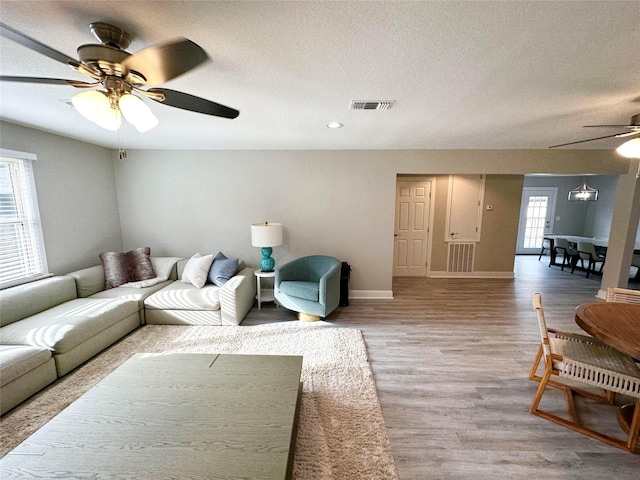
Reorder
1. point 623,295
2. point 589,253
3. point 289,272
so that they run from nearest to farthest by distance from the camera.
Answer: point 623,295, point 289,272, point 589,253

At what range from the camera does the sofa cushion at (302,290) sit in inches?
131

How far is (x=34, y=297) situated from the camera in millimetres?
2689

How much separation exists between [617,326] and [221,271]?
3823mm

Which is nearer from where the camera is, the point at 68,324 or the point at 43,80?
the point at 43,80

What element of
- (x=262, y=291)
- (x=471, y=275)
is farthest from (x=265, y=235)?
(x=471, y=275)

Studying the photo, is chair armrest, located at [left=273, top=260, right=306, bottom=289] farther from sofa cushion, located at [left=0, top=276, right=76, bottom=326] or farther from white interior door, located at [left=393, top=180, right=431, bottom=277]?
white interior door, located at [left=393, top=180, right=431, bottom=277]

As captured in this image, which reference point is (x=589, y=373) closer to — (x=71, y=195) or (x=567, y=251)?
(x=71, y=195)

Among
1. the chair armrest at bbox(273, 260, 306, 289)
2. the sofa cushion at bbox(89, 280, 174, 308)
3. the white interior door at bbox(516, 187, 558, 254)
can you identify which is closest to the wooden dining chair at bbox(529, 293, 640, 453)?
the chair armrest at bbox(273, 260, 306, 289)

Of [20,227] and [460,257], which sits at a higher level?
[20,227]

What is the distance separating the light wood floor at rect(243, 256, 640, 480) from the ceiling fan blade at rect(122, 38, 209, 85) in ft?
7.94


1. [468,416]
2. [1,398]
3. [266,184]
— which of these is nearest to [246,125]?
[266,184]

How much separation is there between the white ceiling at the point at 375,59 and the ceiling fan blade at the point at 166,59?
187 millimetres

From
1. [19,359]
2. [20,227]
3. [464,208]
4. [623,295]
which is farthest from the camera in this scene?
[464,208]

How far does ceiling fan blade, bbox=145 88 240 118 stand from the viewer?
136cm
